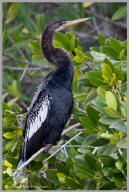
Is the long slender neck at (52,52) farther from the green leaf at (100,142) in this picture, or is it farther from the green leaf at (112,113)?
the green leaf at (112,113)

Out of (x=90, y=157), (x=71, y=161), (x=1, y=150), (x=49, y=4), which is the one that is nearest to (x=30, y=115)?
(x=1, y=150)

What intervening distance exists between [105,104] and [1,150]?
886 mm

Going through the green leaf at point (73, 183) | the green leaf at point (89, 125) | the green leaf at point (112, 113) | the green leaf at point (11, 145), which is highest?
the green leaf at point (112, 113)

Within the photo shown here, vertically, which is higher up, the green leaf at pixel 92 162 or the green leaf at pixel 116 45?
the green leaf at pixel 116 45

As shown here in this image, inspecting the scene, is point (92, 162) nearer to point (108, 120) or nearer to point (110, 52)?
point (108, 120)

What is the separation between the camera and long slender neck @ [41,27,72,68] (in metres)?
2.69

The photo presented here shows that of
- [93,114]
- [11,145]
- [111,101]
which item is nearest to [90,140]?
[93,114]

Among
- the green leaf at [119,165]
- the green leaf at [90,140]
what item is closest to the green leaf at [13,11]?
the green leaf at [90,140]

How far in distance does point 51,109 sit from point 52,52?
1.50 ft

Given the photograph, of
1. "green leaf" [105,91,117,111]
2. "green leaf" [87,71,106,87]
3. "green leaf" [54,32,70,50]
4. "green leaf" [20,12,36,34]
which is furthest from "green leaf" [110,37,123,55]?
"green leaf" [20,12,36,34]

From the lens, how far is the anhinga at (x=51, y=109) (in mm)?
2539

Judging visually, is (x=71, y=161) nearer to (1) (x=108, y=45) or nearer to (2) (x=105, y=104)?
(2) (x=105, y=104)

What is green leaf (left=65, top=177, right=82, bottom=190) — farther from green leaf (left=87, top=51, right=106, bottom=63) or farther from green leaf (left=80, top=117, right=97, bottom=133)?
green leaf (left=87, top=51, right=106, bottom=63)

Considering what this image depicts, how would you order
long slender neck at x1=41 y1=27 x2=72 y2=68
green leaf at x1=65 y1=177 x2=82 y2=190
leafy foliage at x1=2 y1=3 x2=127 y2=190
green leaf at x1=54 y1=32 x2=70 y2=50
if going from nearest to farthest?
leafy foliage at x1=2 y1=3 x2=127 y2=190 < green leaf at x1=65 y1=177 x2=82 y2=190 < green leaf at x1=54 y1=32 x2=70 y2=50 < long slender neck at x1=41 y1=27 x2=72 y2=68
